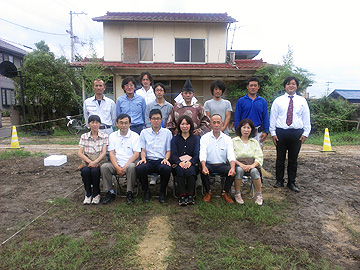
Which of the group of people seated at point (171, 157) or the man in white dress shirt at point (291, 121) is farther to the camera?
the man in white dress shirt at point (291, 121)

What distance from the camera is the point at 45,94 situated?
1270 centimetres

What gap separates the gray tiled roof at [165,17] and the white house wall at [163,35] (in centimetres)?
31

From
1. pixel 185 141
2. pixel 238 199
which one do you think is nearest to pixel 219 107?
pixel 185 141

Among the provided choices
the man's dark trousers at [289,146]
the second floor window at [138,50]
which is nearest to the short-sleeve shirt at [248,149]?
the man's dark trousers at [289,146]

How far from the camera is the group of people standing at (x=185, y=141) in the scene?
3.77m

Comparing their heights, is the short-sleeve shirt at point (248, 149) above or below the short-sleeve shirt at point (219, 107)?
below

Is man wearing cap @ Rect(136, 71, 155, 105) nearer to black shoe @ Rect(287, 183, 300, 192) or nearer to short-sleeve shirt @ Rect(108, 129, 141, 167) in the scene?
short-sleeve shirt @ Rect(108, 129, 141, 167)

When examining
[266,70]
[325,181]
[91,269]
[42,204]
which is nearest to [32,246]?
[91,269]

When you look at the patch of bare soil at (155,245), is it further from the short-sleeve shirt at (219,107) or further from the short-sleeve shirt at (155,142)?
the short-sleeve shirt at (219,107)

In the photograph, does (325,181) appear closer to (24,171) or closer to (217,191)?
(217,191)

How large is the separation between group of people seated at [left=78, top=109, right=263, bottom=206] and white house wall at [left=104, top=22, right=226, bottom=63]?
9476mm

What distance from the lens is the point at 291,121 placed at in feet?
13.7

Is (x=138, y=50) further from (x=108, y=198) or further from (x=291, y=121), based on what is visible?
(x=108, y=198)

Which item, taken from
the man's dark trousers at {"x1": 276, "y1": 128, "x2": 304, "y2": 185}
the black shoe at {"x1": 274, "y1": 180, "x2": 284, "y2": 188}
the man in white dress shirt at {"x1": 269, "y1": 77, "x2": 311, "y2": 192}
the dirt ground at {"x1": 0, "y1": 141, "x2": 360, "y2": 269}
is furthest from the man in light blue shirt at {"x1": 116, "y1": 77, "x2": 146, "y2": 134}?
the black shoe at {"x1": 274, "y1": 180, "x2": 284, "y2": 188}
